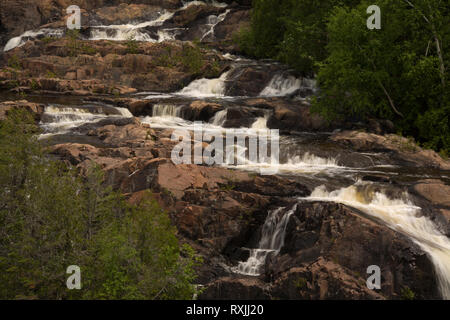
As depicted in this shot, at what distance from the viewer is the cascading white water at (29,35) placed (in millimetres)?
49531

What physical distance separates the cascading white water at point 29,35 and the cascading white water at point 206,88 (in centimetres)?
2194

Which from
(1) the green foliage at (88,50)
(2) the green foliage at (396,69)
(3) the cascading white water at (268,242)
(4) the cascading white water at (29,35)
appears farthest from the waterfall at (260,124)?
(4) the cascading white water at (29,35)

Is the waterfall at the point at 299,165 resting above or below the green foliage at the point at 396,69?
below

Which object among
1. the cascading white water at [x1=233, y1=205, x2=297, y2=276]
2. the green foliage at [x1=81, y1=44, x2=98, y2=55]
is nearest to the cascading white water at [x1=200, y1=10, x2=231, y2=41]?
the green foliage at [x1=81, y1=44, x2=98, y2=55]

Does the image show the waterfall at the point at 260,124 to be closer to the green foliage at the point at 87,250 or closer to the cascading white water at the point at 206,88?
the cascading white water at the point at 206,88

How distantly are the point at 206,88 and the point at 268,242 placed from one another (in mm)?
22662

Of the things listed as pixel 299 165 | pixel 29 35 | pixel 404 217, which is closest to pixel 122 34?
pixel 29 35

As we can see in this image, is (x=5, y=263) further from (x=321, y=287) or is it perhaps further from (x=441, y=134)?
(x=441, y=134)

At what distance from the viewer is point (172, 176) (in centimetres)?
1560

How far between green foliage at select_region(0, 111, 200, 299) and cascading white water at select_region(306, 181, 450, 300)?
6.83m

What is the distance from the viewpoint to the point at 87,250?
31.1ft

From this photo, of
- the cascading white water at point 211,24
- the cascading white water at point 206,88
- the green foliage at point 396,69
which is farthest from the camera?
the cascading white water at point 211,24

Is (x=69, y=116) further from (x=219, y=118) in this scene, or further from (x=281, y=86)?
(x=281, y=86)

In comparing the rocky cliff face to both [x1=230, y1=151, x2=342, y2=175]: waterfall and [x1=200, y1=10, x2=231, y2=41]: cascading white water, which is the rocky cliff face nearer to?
[x1=230, y1=151, x2=342, y2=175]: waterfall
